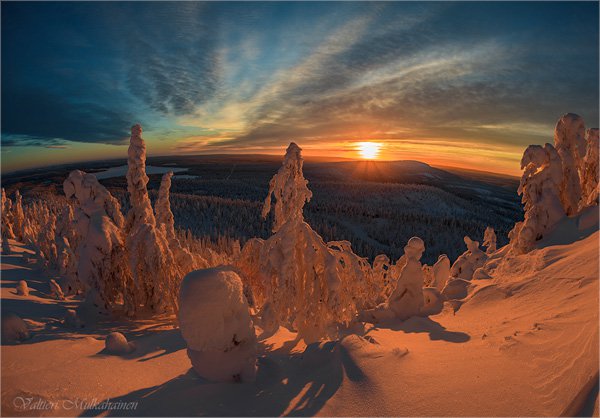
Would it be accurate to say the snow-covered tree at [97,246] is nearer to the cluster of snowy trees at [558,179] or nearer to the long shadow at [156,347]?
the long shadow at [156,347]

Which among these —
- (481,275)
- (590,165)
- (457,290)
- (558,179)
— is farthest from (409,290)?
(590,165)

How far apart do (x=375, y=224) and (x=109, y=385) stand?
5376 centimetres

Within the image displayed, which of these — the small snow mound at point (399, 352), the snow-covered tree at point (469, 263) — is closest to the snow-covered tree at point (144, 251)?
the small snow mound at point (399, 352)

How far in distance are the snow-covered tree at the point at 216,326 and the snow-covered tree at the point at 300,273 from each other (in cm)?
220

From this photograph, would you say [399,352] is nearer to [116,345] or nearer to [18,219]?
[116,345]

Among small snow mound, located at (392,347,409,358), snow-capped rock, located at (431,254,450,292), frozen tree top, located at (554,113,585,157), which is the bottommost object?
snow-capped rock, located at (431,254,450,292)

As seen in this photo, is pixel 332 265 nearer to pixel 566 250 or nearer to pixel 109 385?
pixel 109 385

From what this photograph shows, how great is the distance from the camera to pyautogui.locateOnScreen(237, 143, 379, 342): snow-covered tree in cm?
706

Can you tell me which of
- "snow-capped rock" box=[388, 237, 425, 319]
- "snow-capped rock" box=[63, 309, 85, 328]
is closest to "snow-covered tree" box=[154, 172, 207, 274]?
"snow-capped rock" box=[63, 309, 85, 328]

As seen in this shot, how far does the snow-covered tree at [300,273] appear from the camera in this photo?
278 inches

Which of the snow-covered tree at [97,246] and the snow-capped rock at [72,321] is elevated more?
the snow-covered tree at [97,246]

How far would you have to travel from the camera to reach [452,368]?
4.43m

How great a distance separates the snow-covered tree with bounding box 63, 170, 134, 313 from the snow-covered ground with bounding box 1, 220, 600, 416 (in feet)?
9.78

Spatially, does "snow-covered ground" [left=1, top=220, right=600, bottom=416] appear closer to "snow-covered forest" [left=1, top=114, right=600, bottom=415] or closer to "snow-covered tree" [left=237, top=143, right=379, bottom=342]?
"snow-covered forest" [left=1, top=114, right=600, bottom=415]
